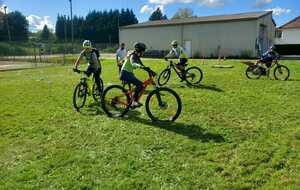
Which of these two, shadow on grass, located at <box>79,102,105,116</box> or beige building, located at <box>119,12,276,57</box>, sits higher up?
beige building, located at <box>119,12,276,57</box>

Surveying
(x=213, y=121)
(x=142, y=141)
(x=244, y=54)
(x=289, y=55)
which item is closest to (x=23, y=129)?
(x=142, y=141)

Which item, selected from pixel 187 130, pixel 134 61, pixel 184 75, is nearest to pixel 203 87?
pixel 184 75

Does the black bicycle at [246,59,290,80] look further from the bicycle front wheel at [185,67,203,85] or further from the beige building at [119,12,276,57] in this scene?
the beige building at [119,12,276,57]

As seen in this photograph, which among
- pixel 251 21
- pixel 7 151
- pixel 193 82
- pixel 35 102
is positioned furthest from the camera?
pixel 251 21

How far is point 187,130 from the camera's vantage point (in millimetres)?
5957

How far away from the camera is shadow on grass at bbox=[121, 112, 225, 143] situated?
17.8 feet

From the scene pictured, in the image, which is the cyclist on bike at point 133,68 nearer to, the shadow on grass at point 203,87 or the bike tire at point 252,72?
the shadow on grass at point 203,87

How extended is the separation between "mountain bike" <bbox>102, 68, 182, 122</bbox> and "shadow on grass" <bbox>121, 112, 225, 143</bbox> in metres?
0.23

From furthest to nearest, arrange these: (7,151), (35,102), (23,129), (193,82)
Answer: (193,82), (35,102), (23,129), (7,151)

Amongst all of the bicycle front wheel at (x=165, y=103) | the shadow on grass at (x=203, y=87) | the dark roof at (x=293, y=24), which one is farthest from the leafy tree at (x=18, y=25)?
the bicycle front wheel at (x=165, y=103)

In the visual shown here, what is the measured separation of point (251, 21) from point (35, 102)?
28016 mm

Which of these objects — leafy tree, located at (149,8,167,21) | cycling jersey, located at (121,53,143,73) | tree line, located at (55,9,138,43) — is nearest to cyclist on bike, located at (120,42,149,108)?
cycling jersey, located at (121,53,143,73)

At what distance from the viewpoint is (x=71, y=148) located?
5145 millimetres

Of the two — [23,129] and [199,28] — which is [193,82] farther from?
[199,28]
